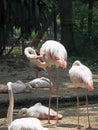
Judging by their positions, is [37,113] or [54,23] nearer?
[37,113]

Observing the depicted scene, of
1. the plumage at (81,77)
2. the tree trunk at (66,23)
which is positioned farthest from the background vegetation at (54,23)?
the plumage at (81,77)

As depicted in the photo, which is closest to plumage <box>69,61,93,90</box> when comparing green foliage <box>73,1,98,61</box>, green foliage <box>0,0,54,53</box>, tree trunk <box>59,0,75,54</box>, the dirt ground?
the dirt ground

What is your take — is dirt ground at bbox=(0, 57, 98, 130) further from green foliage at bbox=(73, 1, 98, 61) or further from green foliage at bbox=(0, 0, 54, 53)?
green foliage at bbox=(73, 1, 98, 61)

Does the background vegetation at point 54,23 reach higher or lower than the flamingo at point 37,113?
higher

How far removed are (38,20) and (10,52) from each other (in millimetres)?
2006

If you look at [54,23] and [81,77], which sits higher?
[54,23]

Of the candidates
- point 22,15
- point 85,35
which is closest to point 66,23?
point 85,35

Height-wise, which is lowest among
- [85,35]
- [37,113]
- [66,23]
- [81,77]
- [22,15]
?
[37,113]

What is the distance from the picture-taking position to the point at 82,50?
17.9 meters

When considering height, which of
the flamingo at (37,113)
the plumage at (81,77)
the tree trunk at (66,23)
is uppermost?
the tree trunk at (66,23)

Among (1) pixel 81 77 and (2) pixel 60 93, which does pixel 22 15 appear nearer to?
(2) pixel 60 93

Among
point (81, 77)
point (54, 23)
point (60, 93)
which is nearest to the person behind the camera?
point (81, 77)

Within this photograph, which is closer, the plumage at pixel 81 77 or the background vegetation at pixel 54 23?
the plumage at pixel 81 77

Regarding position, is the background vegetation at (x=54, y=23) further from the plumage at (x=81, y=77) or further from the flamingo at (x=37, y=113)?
the plumage at (x=81, y=77)
